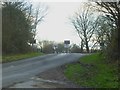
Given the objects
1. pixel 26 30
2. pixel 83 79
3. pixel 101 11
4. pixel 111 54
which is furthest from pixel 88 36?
pixel 83 79

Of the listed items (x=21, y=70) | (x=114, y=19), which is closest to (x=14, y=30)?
(x=114, y=19)

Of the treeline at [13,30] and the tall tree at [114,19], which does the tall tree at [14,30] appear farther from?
the tall tree at [114,19]

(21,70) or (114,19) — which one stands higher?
(114,19)

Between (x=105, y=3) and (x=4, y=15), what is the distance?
43.5 ft

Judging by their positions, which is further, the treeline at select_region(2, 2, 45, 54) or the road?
the treeline at select_region(2, 2, 45, 54)

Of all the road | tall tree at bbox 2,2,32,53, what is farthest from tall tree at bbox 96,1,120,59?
tall tree at bbox 2,2,32,53

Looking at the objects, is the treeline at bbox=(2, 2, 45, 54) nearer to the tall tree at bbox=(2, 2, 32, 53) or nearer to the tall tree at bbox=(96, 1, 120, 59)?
the tall tree at bbox=(2, 2, 32, 53)

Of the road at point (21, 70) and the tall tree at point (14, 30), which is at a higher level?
the tall tree at point (14, 30)

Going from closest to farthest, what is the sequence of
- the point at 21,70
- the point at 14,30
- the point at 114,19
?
the point at 21,70 → the point at 114,19 → the point at 14,30

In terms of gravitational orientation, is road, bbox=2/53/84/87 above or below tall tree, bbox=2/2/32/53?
below

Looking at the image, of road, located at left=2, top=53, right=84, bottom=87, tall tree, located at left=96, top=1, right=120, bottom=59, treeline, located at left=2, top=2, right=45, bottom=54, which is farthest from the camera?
Result: treeline, located at left=2, top=2, right=45, bottom=54

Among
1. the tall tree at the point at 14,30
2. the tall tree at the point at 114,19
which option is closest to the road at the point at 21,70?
the tall tree at the point at 114,19

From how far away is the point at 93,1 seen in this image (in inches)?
1666

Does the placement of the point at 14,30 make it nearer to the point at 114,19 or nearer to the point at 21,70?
the point at 114,19
